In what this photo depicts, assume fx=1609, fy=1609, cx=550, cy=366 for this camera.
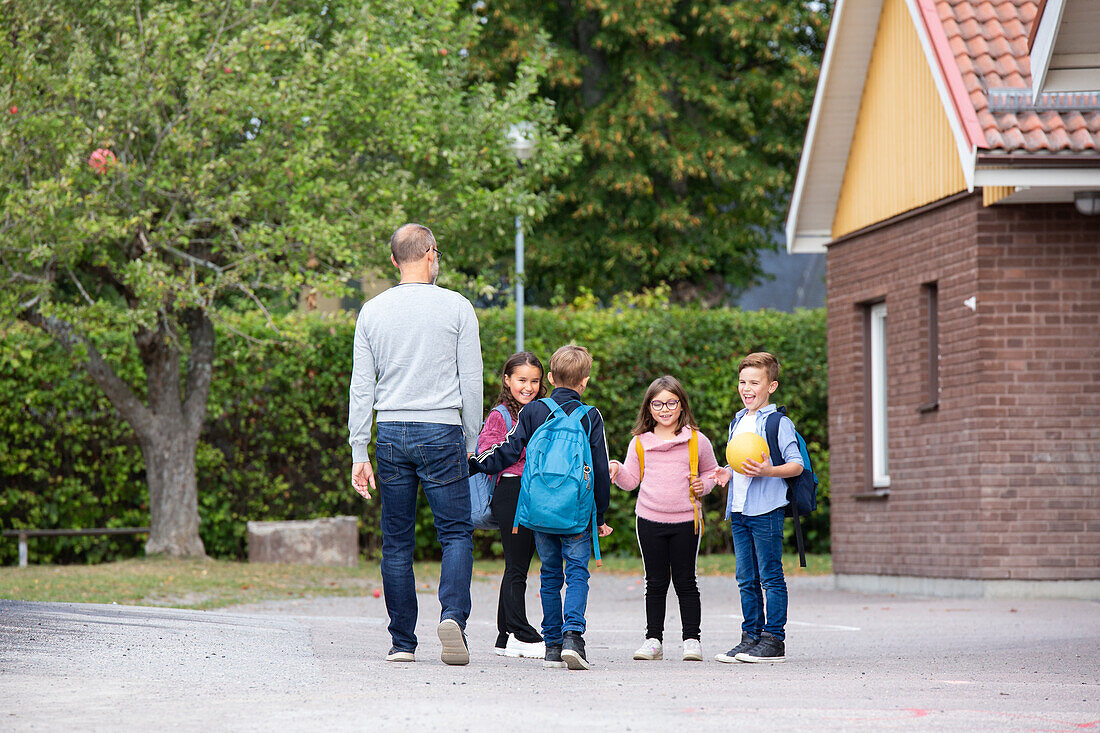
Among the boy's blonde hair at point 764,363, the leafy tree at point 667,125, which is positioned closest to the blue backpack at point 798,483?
the boy's blonde hair at point 764,363

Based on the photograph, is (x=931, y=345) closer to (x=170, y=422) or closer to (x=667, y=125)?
(x=170, y=422)

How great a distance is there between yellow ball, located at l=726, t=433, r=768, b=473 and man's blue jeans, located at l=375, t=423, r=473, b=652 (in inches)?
60.5

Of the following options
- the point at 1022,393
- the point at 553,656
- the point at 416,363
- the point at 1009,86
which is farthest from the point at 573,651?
the point at 1009,86

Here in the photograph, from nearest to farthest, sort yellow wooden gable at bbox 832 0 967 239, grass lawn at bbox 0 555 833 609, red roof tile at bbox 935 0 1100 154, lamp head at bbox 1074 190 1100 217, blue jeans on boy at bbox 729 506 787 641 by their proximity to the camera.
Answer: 1. blue jeans on boy at bbox 729 506 787 641
2. grass lawn at bbox 0 555 833 609
3. red roof tile at bbox 935 0 1100 154
4. lamp head at bbox 1074 190 1100 217
5. yellow wooden gable at bbox 832 0 967 239

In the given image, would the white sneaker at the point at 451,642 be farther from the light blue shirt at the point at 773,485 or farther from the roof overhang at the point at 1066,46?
the roof overhang at the point at 1066,46

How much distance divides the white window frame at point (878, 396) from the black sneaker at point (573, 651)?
9285 mm

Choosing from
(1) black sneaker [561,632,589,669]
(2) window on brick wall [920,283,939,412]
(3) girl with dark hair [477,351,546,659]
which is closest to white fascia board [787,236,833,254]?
(2) window on brick wall [920,283,939,412]

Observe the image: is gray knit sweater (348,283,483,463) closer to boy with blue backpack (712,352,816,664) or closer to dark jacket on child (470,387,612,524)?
dark jacket on child (470,387,612,524)

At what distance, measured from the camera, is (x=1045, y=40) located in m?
9.26

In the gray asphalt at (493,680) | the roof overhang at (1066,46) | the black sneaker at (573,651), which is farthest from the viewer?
the roof overhang at (1066,46)

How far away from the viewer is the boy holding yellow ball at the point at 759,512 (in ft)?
27.9

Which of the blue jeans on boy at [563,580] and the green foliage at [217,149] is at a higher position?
the green foliage at [217,149]

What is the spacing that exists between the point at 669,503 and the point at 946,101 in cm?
676

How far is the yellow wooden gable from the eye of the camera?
49.2 feet
